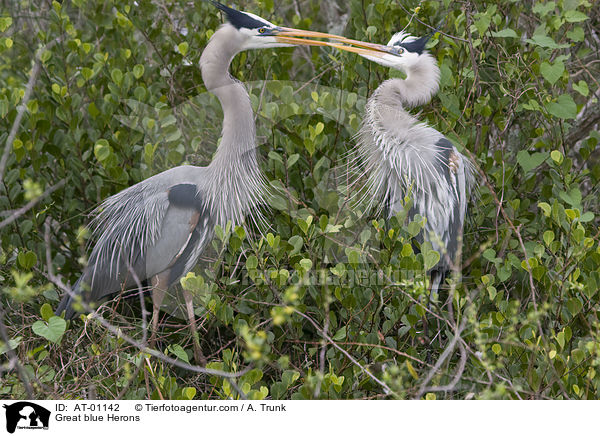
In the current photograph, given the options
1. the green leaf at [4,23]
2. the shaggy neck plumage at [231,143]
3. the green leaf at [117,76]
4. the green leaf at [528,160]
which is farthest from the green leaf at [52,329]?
the green leaf at [528,160]

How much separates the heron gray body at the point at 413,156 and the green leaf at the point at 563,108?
1.22ft

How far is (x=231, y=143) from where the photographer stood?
2529 mm

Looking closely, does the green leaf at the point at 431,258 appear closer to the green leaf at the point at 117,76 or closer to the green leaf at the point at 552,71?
the green leaf at the point at 552,71

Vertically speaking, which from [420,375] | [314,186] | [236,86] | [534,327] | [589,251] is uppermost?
[236,86]

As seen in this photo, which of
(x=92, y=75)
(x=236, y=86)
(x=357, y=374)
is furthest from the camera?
(x=92, y=75)

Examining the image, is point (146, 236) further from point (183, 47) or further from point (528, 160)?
point (528, 160)

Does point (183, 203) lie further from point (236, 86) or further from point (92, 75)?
point (92, 75)

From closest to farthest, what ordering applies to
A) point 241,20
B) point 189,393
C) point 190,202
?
1. point 189,393
2. point 241,20
3. point 190,202

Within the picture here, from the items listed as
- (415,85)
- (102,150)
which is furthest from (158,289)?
(415,85)

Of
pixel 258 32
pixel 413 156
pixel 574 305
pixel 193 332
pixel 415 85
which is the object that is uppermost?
pixel 258 32

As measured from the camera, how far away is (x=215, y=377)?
2.09 meters

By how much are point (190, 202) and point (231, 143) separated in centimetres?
28

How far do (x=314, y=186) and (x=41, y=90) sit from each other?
143 centimetres

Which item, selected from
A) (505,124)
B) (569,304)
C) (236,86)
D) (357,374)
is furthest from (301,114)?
(569,304)
